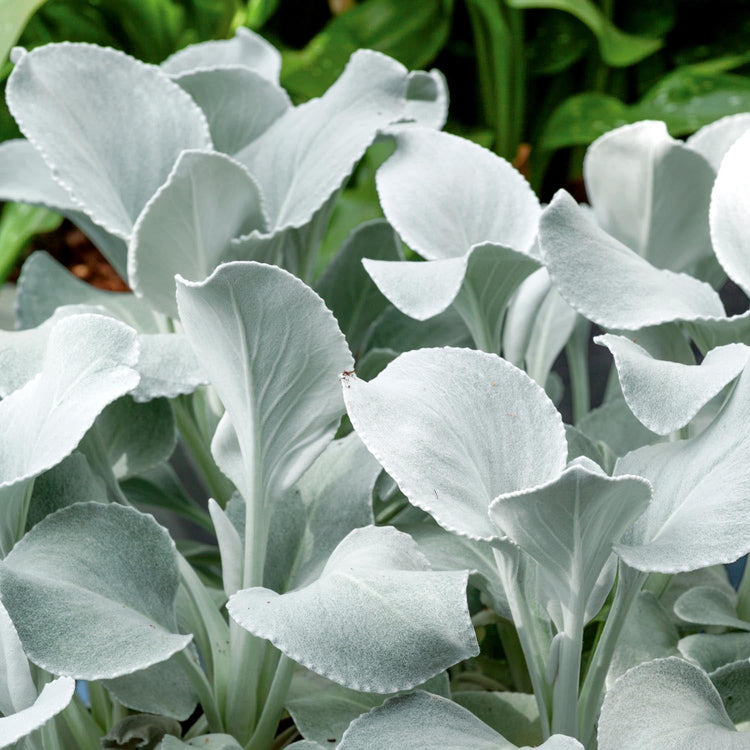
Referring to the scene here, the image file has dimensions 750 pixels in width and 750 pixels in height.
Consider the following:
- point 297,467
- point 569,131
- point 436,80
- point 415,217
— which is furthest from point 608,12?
point 297,467

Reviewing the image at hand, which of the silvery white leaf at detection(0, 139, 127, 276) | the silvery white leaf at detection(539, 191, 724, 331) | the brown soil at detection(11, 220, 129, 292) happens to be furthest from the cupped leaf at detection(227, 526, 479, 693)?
the brown soil at detection(11, 220, 129, 292)

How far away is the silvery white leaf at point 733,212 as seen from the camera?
34cm

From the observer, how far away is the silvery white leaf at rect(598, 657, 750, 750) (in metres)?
0.27

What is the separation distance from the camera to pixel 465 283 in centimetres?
37

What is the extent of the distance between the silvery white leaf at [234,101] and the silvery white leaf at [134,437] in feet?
0.44

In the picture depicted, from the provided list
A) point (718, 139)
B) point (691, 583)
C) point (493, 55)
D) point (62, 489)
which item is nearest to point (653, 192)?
point (718, 139)

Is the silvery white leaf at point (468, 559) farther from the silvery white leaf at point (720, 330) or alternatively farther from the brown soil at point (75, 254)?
the brown soil at point (75, 254)

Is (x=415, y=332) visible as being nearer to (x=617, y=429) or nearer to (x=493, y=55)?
(x=617, y=429)

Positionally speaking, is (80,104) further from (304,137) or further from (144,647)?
(144,647)

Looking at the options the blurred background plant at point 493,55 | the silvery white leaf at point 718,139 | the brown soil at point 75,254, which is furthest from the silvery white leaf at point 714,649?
the brown soil at point 75,254

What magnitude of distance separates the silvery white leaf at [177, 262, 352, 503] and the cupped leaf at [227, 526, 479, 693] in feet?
0.16

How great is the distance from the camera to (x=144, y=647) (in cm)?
29

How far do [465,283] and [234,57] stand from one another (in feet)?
0.69

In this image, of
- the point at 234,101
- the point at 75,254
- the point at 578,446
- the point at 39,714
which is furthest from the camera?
the point at 75,254
